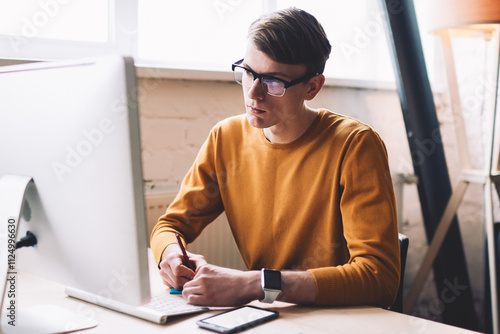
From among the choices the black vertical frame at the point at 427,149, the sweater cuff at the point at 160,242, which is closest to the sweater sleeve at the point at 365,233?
the sweater cuff at the point at 160,242

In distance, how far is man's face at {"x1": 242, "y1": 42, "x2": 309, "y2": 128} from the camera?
130 cm

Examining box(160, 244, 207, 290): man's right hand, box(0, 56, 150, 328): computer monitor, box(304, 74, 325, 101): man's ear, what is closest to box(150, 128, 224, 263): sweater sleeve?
box(160, 244, 207, 290): man's right hand

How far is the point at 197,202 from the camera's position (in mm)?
1509

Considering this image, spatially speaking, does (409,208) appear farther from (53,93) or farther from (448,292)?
(53,93)

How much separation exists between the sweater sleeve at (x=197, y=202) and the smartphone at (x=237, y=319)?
1.57 ft

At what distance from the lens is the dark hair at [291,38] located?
1286 millimetres

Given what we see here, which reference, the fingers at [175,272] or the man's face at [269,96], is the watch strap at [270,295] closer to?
the fingers at [175,272]

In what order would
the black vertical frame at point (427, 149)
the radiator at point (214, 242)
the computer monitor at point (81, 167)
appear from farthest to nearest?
the black vertical frame at point (427, 149) → the radiator at point (214, 242) → the computer monitor at point (81, 167)

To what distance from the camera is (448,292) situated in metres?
A: 2.61

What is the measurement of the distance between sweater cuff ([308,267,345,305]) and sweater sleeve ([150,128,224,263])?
49cm

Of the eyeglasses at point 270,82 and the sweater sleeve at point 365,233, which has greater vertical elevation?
the eyeglasses at point 270,82

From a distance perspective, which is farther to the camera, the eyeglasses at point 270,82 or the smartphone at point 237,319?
the eyeglasses at point 270,82

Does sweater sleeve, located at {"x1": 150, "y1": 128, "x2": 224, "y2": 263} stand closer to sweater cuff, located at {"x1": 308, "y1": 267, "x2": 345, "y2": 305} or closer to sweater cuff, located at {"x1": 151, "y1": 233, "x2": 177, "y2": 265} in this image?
sweater cuff, located at {"x1": 151, "y1": 233, "x2": 177, "y2": 265}

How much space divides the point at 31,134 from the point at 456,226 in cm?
228
